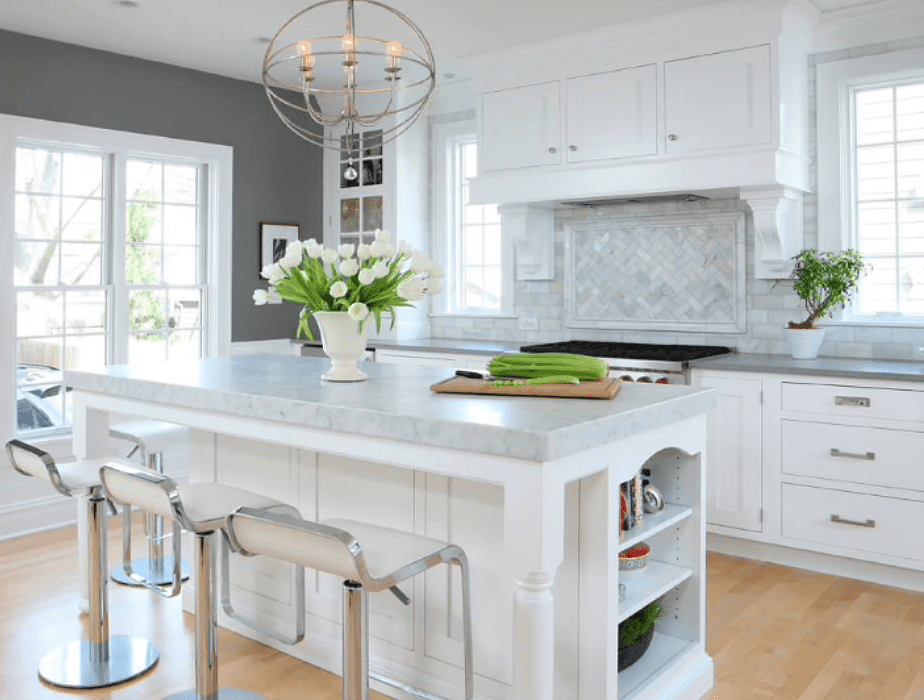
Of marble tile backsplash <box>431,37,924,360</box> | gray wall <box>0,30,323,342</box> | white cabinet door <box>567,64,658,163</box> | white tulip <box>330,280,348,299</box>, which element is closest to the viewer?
white tulip <box>330,280,348,299</box>

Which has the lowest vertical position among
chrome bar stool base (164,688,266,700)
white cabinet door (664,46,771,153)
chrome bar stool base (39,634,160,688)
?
chrome bar stool base (164,688,266,700)

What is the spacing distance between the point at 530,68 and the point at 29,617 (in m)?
3.81

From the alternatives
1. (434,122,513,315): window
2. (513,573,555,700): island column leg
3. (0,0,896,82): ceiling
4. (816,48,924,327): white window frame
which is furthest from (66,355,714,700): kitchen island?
(434,122,513,315): window

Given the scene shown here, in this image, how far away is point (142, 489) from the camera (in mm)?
2504

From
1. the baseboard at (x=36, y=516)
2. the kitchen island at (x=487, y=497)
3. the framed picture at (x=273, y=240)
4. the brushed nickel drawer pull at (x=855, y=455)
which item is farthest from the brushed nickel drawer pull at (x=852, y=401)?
the baseboard at (x=36, y=516)

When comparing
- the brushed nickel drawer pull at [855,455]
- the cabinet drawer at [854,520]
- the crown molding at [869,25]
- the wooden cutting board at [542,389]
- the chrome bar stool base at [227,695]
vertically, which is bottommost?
the chrome bar stool base at [227,695]

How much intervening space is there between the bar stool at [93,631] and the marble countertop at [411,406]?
0.35 meters

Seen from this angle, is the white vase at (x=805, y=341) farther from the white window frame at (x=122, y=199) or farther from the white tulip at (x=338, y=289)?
the white window frame at (x=122, y=199)

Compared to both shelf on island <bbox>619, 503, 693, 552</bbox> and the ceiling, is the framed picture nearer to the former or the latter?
the ceiling

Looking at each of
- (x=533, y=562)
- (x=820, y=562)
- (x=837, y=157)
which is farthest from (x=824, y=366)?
(x=533, y=562)

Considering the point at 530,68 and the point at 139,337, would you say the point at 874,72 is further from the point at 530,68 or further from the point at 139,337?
the point at 139,337

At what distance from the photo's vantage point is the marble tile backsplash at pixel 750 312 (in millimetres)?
4473

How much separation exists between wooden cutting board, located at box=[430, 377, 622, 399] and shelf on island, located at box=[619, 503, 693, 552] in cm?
42

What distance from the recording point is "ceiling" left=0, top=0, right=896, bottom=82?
14.4 feet
